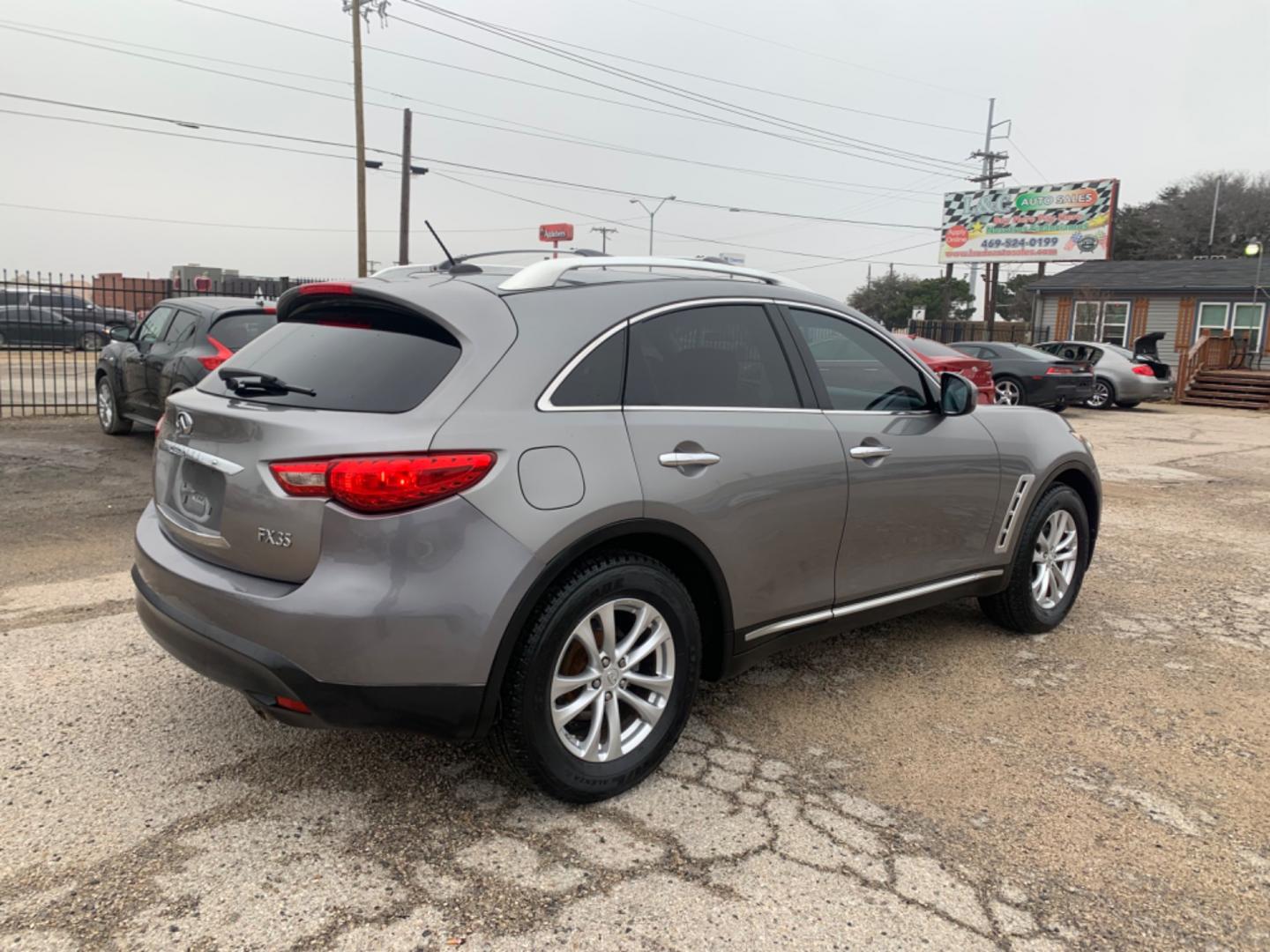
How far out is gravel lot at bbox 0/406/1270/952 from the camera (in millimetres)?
2324

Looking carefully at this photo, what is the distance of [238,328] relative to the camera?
7.84 m

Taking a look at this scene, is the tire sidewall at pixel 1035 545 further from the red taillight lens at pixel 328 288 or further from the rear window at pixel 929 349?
the rear window at pixel 929 349

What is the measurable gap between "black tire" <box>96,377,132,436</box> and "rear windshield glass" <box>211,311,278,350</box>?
8.52ft

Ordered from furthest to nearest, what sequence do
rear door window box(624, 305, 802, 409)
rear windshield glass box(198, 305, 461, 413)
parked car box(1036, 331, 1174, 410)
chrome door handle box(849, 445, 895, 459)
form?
parked car box(1036, 331, 1174, 410), chrome door handle box(849, 445, 895, 459), rear door window box(624, 305, 802, 409), rear windshield glass box(198, 305, 461, 413)

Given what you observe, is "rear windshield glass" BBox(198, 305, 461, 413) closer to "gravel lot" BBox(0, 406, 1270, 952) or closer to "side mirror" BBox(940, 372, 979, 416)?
"gravel lot" BBox(0, 406, 1270, 952)

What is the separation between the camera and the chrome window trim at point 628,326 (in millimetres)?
2715

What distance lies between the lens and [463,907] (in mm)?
2348

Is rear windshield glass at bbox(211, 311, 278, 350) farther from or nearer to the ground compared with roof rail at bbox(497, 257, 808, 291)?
nearer to the ground

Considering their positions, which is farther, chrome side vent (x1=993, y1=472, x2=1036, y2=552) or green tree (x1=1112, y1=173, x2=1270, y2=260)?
green tree (x1=1112, y1=173, x2=1270, y2=260)

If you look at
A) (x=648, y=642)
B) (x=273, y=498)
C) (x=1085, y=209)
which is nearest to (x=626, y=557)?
(x=648, y=642)

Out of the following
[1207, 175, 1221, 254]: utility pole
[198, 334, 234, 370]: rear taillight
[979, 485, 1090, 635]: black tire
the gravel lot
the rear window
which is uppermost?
[1207, 175, 1221, 254]: utility pole

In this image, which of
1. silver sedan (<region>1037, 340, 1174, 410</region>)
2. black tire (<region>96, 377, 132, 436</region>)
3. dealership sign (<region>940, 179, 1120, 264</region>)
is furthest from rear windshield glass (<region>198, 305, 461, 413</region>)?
dealership sign (<region>940, 179, 1120, 264</region>)

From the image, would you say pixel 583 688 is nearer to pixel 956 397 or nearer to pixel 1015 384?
pixel 956 397

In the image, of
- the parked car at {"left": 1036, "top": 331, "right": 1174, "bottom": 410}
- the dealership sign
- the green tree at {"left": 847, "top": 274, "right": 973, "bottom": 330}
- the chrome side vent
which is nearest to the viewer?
the chrome side vent
